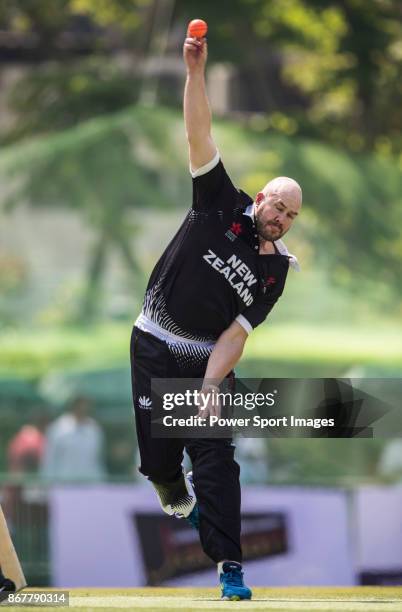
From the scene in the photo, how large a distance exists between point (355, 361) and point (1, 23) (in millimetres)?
8269

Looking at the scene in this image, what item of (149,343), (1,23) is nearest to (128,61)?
(1,23)

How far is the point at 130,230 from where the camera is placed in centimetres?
2178

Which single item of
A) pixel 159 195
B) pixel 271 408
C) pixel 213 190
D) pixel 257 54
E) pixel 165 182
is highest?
pixel 257 54

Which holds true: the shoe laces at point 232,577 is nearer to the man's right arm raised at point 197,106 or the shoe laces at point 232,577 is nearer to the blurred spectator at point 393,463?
the man's right arm raised at point 197,106

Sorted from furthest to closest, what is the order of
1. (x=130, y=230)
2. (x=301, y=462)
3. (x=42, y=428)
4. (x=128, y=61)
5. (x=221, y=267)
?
(x=128, y=61) < (x=130, y=230) < (x=301, y=462) < (x=42, y=428) < (x=221, y=267)

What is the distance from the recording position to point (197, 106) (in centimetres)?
738

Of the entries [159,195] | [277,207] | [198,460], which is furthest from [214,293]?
[159,195]

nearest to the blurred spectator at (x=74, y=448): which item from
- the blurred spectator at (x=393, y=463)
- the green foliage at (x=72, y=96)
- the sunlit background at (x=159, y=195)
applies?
the sunlit background at (x=159, y=195)

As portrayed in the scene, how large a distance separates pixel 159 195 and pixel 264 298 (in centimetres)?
1406

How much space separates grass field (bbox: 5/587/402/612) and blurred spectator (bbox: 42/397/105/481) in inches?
308

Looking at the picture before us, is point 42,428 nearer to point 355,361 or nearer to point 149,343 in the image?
point 355,361

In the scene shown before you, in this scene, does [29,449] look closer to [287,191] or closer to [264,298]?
[264,298]

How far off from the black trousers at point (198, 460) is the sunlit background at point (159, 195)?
9252mm

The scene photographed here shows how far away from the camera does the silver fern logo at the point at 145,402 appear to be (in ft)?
25.7
